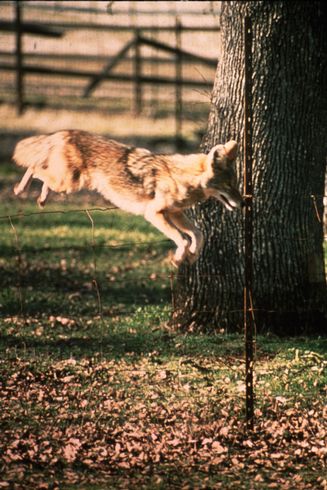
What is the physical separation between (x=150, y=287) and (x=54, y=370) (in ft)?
10.5

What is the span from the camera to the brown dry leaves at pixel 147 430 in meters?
5.91

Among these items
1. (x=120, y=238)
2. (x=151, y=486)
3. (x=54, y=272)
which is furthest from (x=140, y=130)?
(x=151, y=486)

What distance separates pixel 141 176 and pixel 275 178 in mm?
2094

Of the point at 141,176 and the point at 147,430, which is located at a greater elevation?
the point at 141,176

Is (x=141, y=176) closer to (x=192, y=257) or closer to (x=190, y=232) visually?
(x=190, y=232)

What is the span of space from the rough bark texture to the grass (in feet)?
1.17

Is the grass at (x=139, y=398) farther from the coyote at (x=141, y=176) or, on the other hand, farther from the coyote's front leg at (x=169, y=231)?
the coyote's front leg at (x=169, y=231)

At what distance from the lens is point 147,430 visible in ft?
21.4

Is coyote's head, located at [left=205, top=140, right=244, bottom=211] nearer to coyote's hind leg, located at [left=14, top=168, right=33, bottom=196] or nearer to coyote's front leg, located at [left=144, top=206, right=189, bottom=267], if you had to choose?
coyote's front leg, located at [left=144, top=206, right=189, bottom=267]

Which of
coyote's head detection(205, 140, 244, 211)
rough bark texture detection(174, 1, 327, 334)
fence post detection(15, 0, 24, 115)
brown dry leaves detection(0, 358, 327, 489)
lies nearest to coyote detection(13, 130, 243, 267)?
coyote's head detection(205, 140, 244, 211)

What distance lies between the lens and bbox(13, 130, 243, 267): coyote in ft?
20.7

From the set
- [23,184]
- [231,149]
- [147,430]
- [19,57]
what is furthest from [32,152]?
[19,57]

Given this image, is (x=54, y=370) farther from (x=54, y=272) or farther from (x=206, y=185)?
(x=54, y=272)

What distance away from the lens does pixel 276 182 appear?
8.36 metres
